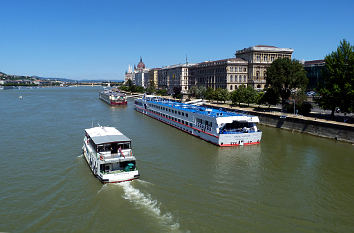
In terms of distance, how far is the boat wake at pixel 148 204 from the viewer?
16.6 meters

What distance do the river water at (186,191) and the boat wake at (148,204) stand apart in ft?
Result: 0.20

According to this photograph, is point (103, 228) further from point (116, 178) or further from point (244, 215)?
point (244, 215)

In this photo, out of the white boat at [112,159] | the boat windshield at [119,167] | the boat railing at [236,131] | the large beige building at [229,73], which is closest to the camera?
the white boat at [112,159]

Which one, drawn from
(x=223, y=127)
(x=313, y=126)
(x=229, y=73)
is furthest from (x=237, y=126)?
(x=229, y=73)

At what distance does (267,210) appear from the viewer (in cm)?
1847

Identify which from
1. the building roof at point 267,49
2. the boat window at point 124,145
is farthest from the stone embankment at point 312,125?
the building roof at point 267,49

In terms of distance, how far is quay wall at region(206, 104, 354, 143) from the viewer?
38.1 meters

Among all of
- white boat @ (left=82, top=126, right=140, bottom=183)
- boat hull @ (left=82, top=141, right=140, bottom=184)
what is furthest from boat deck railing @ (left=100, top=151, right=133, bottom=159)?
boat hull @ (left=82, top=141, right=140, bottom=184)

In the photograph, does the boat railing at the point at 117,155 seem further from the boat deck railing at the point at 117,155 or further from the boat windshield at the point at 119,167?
the boat windshield at the point at 119,167

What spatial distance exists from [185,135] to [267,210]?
26.3 m

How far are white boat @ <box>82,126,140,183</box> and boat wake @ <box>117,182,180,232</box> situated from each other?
0.85m

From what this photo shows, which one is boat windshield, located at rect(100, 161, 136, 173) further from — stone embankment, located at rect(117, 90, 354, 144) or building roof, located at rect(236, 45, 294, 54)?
building roof, located at rect(236, 45, 294, 54)

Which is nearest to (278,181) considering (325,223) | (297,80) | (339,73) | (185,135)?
(325,223)

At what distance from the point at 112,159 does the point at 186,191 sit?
636cm
